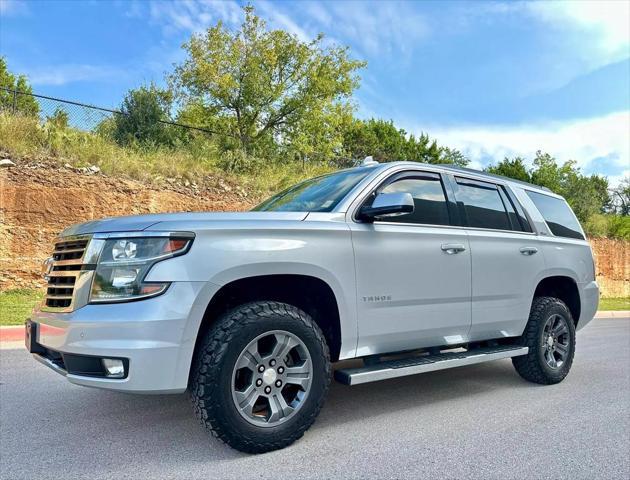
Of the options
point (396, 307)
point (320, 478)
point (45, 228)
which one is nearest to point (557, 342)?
point (396, 307)

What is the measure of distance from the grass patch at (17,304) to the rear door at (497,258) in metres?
6.87

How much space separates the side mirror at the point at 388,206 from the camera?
11.1 feet

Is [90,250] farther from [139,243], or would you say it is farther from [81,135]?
[81,135]

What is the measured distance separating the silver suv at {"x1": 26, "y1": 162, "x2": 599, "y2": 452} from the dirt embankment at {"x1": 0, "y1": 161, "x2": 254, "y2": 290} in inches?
338

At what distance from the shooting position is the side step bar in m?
3.35

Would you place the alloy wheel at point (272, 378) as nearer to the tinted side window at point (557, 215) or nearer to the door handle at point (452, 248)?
the door handle at point (452, 248)

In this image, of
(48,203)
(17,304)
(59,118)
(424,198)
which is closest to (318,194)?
(424,198)

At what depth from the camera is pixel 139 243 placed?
286 centimetres

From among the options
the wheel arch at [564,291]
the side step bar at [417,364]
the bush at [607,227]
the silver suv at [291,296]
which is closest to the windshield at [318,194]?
the silver suv at [291,296]

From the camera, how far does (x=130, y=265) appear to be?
2.81 metres

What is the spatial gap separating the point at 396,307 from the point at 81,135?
11737mm

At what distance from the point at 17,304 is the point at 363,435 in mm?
8591

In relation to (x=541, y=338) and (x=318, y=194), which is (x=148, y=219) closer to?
(x=318, y=194)

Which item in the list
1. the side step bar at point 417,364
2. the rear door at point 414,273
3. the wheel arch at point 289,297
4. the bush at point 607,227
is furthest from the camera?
the bush at point 607,227
